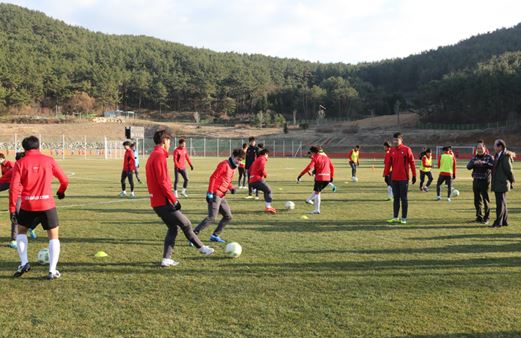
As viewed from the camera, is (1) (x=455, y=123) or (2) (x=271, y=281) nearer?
(2) (x=271, y=281)

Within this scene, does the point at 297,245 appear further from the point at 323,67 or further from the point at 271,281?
the point at 323,67

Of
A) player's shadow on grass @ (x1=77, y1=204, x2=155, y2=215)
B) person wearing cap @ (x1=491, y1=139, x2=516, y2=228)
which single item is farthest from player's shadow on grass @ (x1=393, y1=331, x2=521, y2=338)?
player's shadow on grass @ (x1=77, y1=204, x2=155, y2=215)

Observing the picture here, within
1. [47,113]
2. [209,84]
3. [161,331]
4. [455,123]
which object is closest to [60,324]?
[161,331]

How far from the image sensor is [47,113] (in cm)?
12050

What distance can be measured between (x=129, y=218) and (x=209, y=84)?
449 feet

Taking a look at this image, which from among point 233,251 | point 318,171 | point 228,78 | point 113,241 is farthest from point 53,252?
point 228,78

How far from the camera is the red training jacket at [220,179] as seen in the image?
8.39 m

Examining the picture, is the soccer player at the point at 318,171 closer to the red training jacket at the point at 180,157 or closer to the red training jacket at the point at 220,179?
the red training jacket at the point at 220,179

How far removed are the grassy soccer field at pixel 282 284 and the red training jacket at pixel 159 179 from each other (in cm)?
108

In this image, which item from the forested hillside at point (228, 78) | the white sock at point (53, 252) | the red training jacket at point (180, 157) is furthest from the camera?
the forested hillside at point (228, 78)

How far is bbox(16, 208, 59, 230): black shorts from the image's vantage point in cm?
612

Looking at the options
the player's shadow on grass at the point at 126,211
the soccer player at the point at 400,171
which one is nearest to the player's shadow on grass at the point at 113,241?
the player's shadow on grass at the point at 126,211

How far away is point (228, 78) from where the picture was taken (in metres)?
152

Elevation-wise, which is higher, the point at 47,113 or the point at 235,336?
the point at 47,113
